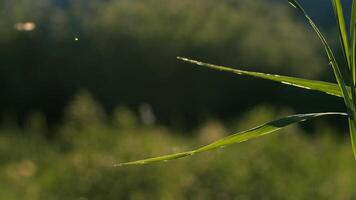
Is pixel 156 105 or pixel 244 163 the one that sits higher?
pixel 244 163

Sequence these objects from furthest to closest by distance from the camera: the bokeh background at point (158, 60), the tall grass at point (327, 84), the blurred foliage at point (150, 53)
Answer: the blurred foliage at point (150, 53)
the bokeh background at point (158, 60)
the tall grass at point (327, 84)

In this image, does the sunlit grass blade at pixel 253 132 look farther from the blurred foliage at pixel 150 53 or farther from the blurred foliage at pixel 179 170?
the blurred foliage at pixel 150 53

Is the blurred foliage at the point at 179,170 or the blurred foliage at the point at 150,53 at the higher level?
the blurred foliage at the point at 179,170

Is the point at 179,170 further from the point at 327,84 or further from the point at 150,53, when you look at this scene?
the point at 150,53

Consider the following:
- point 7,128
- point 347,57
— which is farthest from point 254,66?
point 347,57

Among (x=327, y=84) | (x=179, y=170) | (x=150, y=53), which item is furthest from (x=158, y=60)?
(x=327, y=84)

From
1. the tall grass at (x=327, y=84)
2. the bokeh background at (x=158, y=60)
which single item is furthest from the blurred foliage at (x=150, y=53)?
the tall grass at (x=327, y=84)

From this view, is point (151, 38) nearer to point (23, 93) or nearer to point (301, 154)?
point (23, 93)
